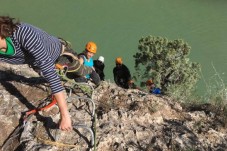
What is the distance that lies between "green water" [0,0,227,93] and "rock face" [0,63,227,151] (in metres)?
14.5

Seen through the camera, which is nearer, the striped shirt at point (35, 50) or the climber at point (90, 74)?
the striped shirt at point (35, 50)

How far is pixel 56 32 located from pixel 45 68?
2158cm

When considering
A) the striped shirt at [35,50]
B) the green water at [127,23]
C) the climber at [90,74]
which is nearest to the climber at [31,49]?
the striped shirt at [35,50]

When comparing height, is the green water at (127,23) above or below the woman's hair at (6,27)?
above

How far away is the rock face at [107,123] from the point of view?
11.1 ft

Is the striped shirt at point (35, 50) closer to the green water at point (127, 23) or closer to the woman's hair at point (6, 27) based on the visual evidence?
the woman's hair at point (6, 27)

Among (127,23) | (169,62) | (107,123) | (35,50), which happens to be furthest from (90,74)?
(127,23)

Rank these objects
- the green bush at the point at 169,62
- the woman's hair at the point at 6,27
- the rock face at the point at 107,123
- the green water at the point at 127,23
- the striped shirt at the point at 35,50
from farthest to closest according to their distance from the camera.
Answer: the green water at the point at 127,23 < the green bush at the point at 169,62 < the rock face at the point at 107,123 < the striped shirt at the point at 35,50 < the woman's hair at the point at 6,27

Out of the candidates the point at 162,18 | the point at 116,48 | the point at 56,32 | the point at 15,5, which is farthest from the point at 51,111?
the point at 15,5

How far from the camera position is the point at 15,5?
91.1ft

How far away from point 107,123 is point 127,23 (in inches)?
873

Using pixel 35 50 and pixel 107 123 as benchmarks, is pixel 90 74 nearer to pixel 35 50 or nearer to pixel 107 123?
pixel 107 123

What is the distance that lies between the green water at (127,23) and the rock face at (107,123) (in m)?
14.5

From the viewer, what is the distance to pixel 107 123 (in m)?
3.69
